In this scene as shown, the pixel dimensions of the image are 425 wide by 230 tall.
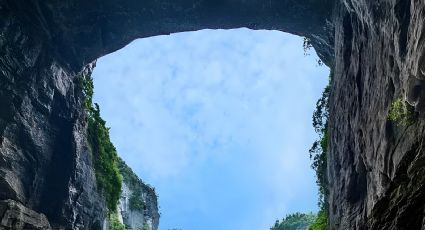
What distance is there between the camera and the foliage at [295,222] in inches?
2349

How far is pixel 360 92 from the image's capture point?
1652cm

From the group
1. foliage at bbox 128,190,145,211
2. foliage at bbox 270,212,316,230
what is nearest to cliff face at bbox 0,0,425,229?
foliage at bbox 128,190,145,211

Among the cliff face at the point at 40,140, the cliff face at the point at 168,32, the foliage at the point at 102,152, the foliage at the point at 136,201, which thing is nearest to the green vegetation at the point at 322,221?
the cliff face at the point at 168,32

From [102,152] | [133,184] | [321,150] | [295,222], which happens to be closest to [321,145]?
[321,150]

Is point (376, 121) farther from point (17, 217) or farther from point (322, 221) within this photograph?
point (17, 217)

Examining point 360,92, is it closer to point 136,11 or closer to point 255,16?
point 255,16

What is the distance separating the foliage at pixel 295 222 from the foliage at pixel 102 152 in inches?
1379

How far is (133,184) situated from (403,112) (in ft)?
123

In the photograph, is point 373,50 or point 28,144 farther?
point 28,144

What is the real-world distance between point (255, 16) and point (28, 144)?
1302 cm

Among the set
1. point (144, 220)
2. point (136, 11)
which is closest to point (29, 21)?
point (136, 11)

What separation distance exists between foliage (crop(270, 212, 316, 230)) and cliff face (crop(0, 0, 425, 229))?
3739cm

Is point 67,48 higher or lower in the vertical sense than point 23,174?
higher

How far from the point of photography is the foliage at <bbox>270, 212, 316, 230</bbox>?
196ft
